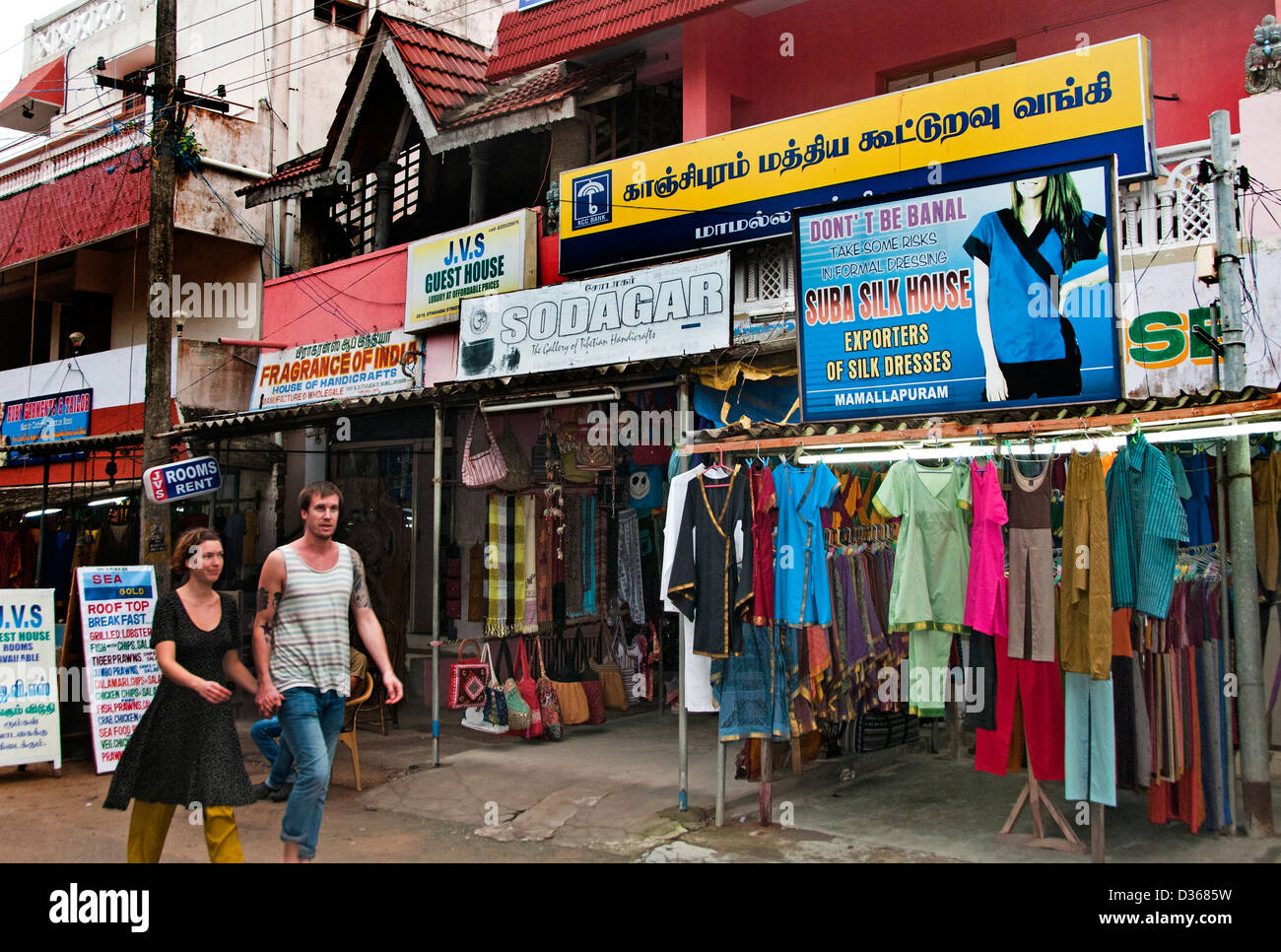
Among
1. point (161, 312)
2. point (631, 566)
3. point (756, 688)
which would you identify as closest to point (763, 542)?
point (756, 688)

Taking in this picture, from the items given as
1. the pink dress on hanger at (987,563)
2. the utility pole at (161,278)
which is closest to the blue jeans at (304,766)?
the pink dress on hanger at (987,563)

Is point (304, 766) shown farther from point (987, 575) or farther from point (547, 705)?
point (547, 705)

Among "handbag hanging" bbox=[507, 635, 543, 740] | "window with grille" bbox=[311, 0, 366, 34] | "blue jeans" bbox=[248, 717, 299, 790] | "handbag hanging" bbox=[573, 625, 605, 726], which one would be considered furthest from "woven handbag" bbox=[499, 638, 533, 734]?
"window with grille" bbox=[311, 0, 366, 34]

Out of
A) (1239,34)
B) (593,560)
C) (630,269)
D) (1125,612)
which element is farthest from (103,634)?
(1239,34)

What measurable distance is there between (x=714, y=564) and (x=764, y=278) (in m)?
3.65

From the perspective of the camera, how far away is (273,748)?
7.74 metres

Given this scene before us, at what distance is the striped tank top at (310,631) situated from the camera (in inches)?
216

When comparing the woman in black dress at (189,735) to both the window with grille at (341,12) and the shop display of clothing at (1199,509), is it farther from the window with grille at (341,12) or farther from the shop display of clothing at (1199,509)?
the window with grille at (341,12)

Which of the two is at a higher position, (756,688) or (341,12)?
(341,12)

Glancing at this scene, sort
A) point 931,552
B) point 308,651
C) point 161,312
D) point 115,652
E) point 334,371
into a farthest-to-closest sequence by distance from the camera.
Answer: point 334,371 → point 161,312 → point 115,652 → point 931,552 → point 308,651

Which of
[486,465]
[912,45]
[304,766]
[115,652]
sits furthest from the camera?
[912,45]

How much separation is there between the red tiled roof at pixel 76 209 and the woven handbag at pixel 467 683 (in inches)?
330
